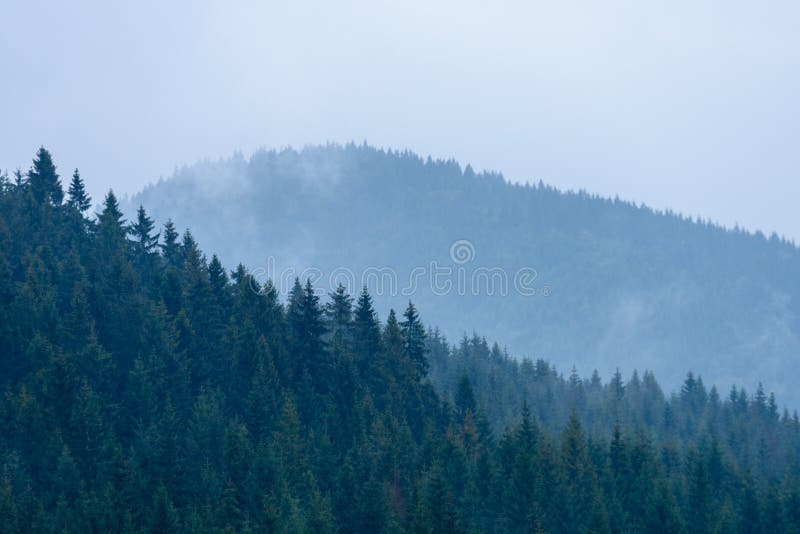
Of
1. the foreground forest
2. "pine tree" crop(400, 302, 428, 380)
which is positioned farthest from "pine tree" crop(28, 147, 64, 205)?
"pine tree" crop(400, 302, 428, 380)

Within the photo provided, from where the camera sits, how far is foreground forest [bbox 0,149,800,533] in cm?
6519

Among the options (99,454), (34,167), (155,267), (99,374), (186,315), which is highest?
(34,167)

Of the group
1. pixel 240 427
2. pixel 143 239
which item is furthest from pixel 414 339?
pixel 143 239

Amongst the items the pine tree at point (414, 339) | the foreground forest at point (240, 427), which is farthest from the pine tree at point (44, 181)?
the pine tree at point (414, 339)

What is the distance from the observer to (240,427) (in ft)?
235

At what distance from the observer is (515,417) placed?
122 m

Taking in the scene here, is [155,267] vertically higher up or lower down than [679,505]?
higher up

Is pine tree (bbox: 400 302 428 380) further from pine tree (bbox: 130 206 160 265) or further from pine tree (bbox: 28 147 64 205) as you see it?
pine tree (bbox: 28 147 64 205)

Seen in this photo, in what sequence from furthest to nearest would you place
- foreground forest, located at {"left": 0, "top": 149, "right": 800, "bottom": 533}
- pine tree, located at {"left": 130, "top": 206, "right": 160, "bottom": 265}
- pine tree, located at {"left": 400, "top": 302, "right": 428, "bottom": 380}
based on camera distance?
pine tree, located at {"left": 130, "top": 206, "right": 160, "bottom": 265} → pine tree, located at {"left": 400, "top": 302, "right": 428, "bottom": 380} → foreground forest, located at {"left": 0, "top": 149, "right": 800, "bottom": 533}

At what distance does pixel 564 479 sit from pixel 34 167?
56376mm

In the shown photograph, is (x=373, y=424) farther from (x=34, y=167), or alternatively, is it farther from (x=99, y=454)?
(x=34, y=167)

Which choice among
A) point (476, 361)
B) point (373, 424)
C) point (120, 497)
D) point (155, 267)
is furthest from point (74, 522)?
point (476, 361)

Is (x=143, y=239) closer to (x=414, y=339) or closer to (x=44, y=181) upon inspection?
(x=44, y=181)

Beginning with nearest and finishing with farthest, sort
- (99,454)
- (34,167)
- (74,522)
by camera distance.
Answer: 1. (74,522)
2. (99,454)
3. (34,167)
